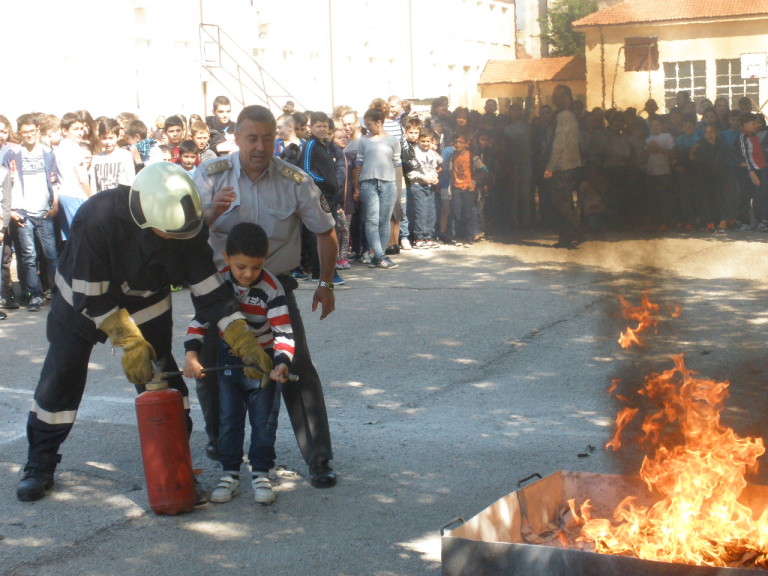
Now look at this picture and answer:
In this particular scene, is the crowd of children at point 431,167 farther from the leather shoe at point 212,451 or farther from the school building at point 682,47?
the leather shoe at point 212,451

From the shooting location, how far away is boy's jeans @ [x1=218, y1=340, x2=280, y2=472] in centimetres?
469

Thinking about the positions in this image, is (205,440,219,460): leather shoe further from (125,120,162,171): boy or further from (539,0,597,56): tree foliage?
(125,120,162,171): boy

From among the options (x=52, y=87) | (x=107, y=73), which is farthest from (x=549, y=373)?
(x=107, y=73)

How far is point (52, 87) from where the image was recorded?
1856 centimetres

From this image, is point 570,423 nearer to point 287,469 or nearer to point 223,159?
point 287,469

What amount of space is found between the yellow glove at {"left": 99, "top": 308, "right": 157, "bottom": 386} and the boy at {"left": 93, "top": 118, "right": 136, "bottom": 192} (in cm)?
591

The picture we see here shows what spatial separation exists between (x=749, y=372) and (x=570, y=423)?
1624 millimetres

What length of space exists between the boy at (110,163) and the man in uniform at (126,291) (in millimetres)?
5589

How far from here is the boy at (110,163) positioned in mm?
10102

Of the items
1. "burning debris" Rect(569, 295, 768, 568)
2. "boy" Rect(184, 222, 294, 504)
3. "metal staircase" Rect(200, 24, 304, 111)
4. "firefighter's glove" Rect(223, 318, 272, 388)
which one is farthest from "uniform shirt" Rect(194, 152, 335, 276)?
"metal staircase" Rect(200, 24, 304, 111)

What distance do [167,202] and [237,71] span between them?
2081 centimetres

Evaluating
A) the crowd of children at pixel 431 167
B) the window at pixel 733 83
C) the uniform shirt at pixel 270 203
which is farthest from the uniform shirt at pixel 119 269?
the window at pixel 733 83

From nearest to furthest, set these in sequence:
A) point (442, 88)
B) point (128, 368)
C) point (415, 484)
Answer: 1. point (442, 88)
2. point (128, 368)
3. point (415, 484)

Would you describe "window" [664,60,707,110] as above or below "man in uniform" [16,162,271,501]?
above
